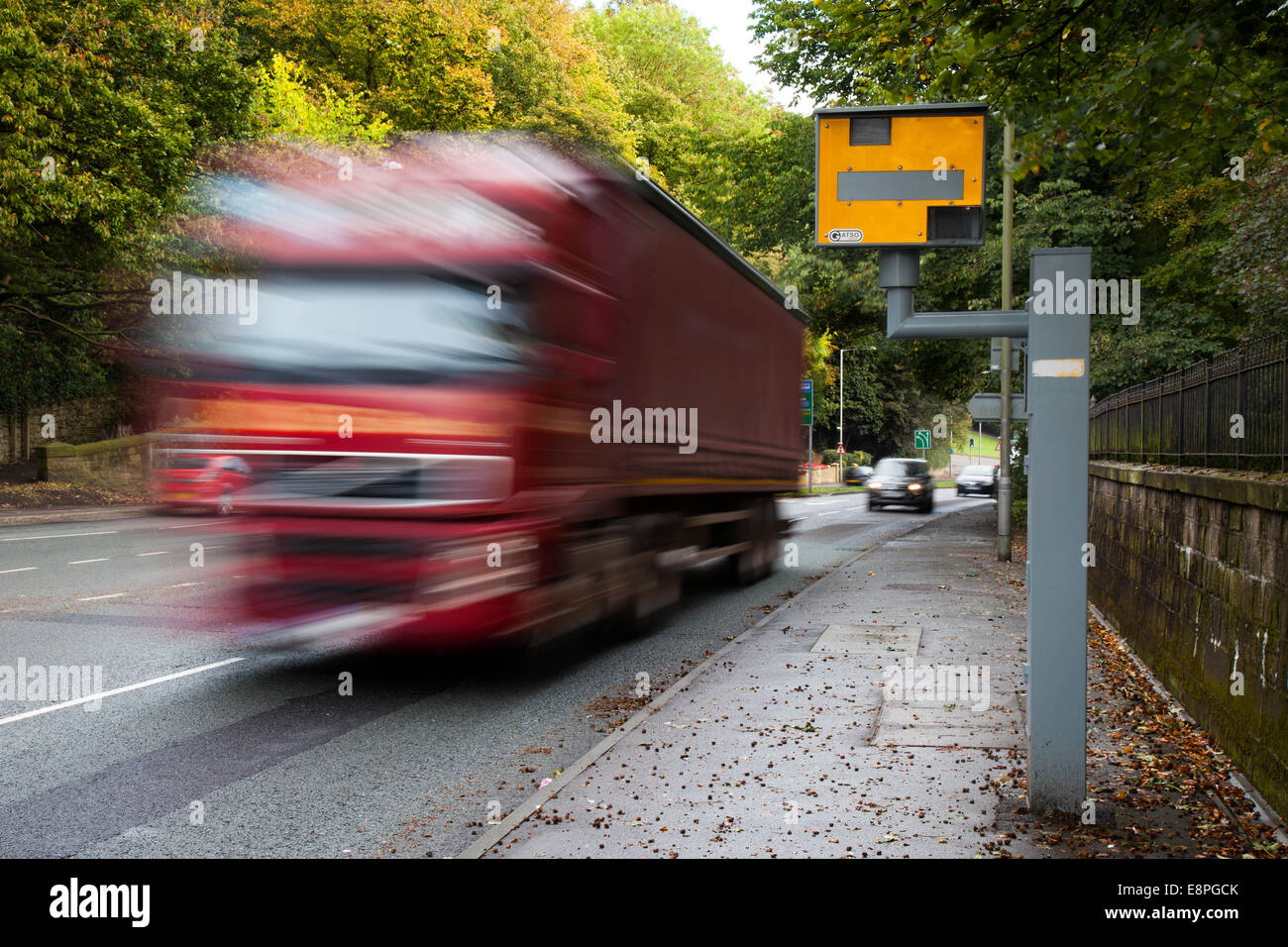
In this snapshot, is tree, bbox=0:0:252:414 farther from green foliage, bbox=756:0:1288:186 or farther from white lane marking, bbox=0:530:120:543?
green foliage, bbox=756:0:1288:186

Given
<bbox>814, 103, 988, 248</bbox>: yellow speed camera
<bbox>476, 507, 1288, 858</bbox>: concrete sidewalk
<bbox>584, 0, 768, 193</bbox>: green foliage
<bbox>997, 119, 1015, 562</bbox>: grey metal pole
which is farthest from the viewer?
<bbox>584, 0, 768, 193</bbox>: green foliage

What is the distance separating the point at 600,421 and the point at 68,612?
5793 millimetres

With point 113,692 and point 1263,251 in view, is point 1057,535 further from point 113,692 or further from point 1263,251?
point 1263,251

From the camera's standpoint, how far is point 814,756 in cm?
632

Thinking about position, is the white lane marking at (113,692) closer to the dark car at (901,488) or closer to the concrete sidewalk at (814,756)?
the concrete sidewalk at (814,756)

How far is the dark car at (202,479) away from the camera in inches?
311

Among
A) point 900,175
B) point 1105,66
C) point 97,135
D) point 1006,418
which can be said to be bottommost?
point 1006,418

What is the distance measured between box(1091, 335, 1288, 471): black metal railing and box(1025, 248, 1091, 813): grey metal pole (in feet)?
5.35

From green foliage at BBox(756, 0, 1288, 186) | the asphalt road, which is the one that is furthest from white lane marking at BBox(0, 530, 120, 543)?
green foliage at BBox(756, 0, 1288, 186)

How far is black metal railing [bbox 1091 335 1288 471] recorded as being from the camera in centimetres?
649

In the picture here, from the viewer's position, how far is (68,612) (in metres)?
11.0

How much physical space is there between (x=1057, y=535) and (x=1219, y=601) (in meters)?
2.16

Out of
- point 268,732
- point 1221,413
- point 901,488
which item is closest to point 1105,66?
point 1221,413
